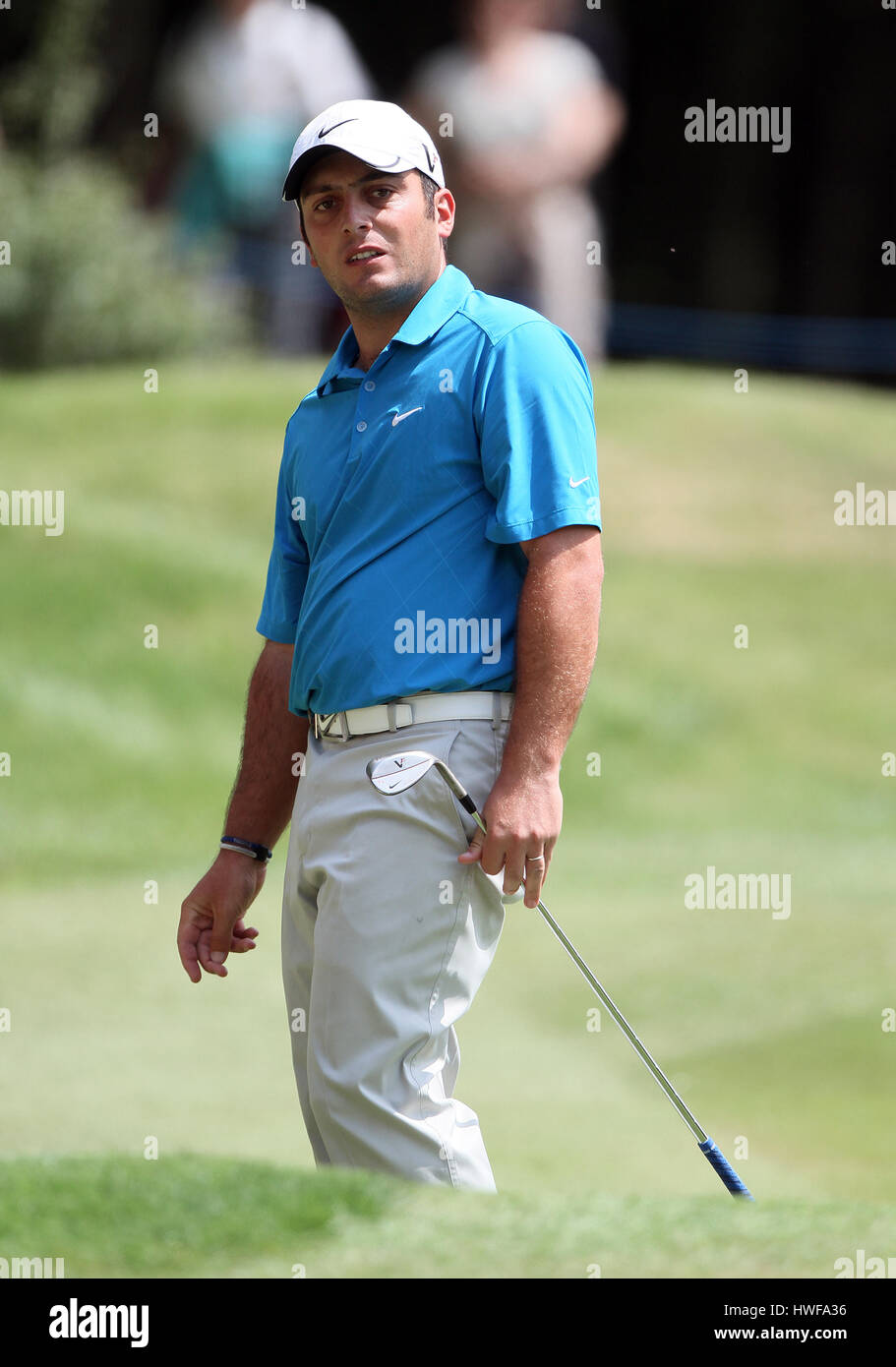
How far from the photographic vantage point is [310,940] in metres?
2.70

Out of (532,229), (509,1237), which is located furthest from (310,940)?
(532,229)

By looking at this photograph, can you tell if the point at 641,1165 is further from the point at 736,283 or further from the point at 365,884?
the point at 736,283

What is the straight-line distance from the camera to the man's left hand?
98.2 inches

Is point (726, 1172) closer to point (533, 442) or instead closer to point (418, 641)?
point (418, 641)

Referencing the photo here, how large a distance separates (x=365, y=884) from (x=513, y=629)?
0.42 meters

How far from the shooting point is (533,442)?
254 centimetres

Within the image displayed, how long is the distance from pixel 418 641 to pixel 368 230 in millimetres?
611

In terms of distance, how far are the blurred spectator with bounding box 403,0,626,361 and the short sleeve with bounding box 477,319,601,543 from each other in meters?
10.5

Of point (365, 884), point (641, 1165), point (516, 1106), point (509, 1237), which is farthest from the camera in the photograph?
point (516, 1106)
